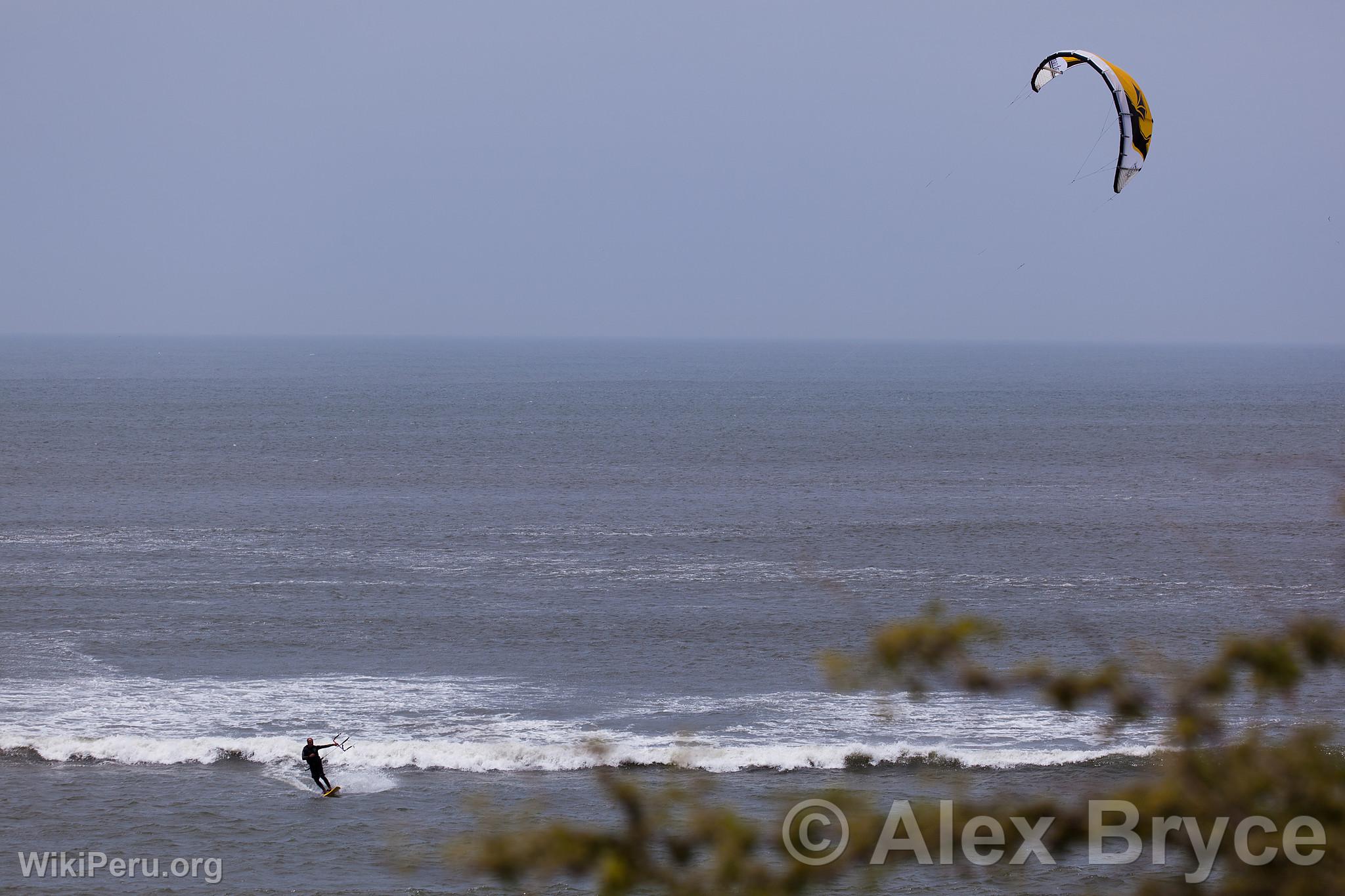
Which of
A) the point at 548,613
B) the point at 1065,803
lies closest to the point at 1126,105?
the point at 1065,803

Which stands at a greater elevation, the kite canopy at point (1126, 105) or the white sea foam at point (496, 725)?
the kite canopy at point (1126, 105)

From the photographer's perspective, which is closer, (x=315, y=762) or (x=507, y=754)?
(x=315, y=762)

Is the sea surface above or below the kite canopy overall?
below

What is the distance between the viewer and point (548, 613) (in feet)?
119

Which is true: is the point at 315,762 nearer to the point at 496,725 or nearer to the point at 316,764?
the point at 316,764

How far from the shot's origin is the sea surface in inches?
837

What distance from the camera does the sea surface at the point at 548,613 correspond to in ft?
69.7

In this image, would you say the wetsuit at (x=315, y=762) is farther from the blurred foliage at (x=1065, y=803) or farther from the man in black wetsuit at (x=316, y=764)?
the blurred foliage at (x=1065, y=803)

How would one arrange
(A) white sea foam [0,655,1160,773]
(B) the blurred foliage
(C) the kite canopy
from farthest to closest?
(A) white sea foam [0,655,1160,773]
(C) the kite canopy
(B) the blurred foliage

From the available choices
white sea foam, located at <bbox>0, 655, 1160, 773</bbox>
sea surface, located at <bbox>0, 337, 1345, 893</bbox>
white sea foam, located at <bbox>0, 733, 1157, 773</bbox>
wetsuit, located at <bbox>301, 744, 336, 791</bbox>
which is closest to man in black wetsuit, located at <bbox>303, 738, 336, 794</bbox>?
wetsuit, located at <bbox>301, 744, 336, 791</bbox>

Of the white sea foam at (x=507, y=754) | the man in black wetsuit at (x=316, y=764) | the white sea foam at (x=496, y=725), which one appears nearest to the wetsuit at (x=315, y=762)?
the man in black wetsuit at (x=316, y=764)

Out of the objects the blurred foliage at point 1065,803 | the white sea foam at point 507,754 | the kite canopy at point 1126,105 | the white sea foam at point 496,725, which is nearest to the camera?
the blurred foliage at point 1065,803

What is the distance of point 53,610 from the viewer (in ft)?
118

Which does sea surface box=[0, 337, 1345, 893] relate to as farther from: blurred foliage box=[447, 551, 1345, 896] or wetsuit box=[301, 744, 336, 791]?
wetsuit box=[301, 744, 336, 791]
